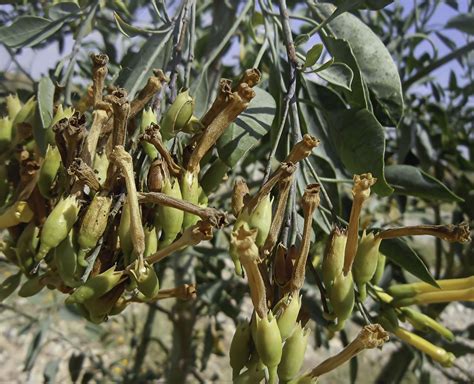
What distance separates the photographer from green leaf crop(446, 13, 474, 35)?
0.87m

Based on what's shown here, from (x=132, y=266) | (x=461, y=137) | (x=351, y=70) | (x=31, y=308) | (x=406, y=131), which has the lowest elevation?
(x=31, y=308)

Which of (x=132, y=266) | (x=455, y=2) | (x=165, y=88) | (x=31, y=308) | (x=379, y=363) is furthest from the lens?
(x=31, y=308)

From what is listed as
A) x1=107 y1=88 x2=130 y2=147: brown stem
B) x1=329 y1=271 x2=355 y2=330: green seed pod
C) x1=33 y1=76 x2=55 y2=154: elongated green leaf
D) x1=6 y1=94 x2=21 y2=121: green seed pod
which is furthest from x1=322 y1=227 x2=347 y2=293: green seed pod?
x1=6 y1=94 x2=21 y2=121: green seed pod

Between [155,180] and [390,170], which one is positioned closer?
[155,180]

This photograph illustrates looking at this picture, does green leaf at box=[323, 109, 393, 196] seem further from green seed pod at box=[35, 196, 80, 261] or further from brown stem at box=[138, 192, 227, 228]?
green seed pod at box=[35, 196, 80, 261]

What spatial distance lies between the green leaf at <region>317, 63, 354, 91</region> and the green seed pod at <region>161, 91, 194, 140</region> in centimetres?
15

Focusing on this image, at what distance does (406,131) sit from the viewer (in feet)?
3.79

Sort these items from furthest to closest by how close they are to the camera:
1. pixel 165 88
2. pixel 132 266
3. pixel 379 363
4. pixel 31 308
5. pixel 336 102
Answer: pixel 31 308
pixel 379 363
pixel 336 102
pixel 165 88
pixel 132 266

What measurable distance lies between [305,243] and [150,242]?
136 mm

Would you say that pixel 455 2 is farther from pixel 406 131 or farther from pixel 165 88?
pixel 165 88

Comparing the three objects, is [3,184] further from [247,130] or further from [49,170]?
[247,130]

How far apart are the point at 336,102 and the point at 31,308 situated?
3414mm

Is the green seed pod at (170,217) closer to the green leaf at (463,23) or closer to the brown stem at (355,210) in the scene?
the brown stem at (355,210)

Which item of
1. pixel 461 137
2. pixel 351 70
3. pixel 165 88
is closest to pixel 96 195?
pixel 165 88
